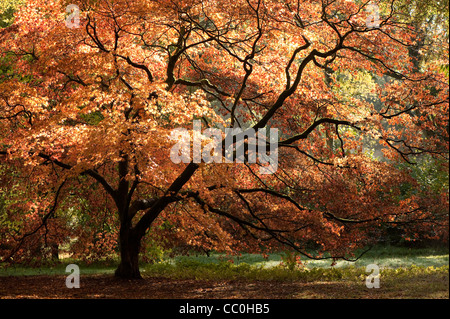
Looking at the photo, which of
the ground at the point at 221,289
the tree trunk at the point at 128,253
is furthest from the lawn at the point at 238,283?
the tree trunk at the point at 128,253

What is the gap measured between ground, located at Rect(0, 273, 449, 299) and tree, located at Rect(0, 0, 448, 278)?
2.57ft

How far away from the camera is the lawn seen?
8.26m

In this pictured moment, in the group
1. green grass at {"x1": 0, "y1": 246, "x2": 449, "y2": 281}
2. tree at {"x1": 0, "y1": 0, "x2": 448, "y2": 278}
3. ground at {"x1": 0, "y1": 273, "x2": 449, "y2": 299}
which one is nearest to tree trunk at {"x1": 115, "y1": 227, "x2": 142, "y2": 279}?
tree at {"x1": 0, "y1": 0, "x2": 448, "y2": 278}

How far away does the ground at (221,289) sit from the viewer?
7.97 meters

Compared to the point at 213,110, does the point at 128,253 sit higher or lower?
lower

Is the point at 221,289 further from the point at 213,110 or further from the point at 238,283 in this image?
the point at 213,110

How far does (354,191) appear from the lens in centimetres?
1017

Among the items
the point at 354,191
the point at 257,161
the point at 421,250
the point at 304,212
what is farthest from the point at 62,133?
the point at 421,250

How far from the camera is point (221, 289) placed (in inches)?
371

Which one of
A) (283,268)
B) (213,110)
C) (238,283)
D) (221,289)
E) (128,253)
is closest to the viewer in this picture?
(213,110)

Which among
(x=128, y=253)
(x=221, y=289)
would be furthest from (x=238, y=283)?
(x=128, y=253)

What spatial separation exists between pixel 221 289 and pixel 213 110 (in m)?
3.53

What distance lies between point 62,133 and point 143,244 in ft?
18.4
